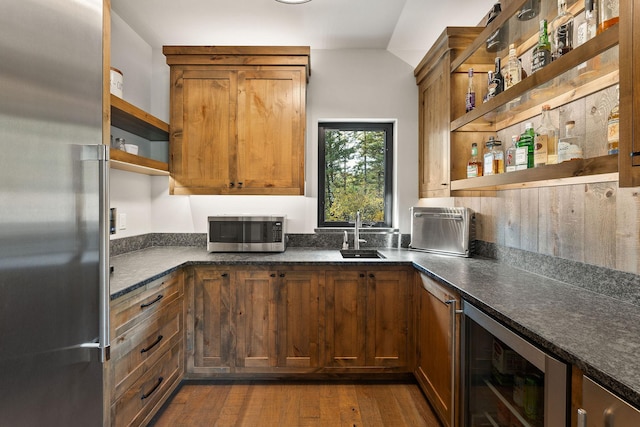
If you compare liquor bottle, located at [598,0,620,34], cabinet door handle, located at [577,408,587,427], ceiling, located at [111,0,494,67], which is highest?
ceiling, located at [111,0,494,67]

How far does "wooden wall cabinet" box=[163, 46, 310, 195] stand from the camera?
270 centimetres

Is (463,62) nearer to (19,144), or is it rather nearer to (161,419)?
(19,144)

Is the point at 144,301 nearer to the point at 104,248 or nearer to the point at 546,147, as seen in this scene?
the point at 104,248

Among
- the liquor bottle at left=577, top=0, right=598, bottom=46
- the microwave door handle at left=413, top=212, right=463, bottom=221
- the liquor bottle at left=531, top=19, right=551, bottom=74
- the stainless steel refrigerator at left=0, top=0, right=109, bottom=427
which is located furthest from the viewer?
the microwave door handle at left=413, top=212, right=463, bottom=221

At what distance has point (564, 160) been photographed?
52.9 inches

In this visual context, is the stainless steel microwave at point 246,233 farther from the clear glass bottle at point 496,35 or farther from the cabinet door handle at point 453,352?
the clear glass bottle at point 496,35

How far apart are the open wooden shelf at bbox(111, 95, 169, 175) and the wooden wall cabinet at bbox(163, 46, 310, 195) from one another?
20cm

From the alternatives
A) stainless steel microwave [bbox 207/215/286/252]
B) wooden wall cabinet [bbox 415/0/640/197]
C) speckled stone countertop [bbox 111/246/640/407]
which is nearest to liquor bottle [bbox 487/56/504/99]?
wooden wall cabinet [bbox 415/0/640/197]

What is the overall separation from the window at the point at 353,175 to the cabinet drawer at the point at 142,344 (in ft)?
4.82

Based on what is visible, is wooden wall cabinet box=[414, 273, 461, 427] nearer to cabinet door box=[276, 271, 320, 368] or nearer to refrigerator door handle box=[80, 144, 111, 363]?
cabinet door box=[276, 271, 320, 368]

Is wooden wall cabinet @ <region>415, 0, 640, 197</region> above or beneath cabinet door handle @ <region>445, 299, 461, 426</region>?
above

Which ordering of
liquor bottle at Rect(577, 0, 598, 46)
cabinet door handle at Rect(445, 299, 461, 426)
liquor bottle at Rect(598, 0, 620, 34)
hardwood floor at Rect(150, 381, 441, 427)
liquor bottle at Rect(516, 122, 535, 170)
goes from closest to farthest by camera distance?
liquor bottle at Rect(598, 0, 620, 34)
liquor bottle at Rect(577, 0, 598, 46)
liquor bottle at Rect(516, 122, 535, 170)
cabinet door handle at Rect(445, 299, 461, 426)
hardwood floor at Rect(150, 381, 441, 427)

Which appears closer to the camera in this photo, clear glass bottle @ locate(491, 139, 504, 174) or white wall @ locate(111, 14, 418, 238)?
clear glass bottle @ locate(491, 139, 504, 174)

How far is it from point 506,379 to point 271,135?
7.17 ft
